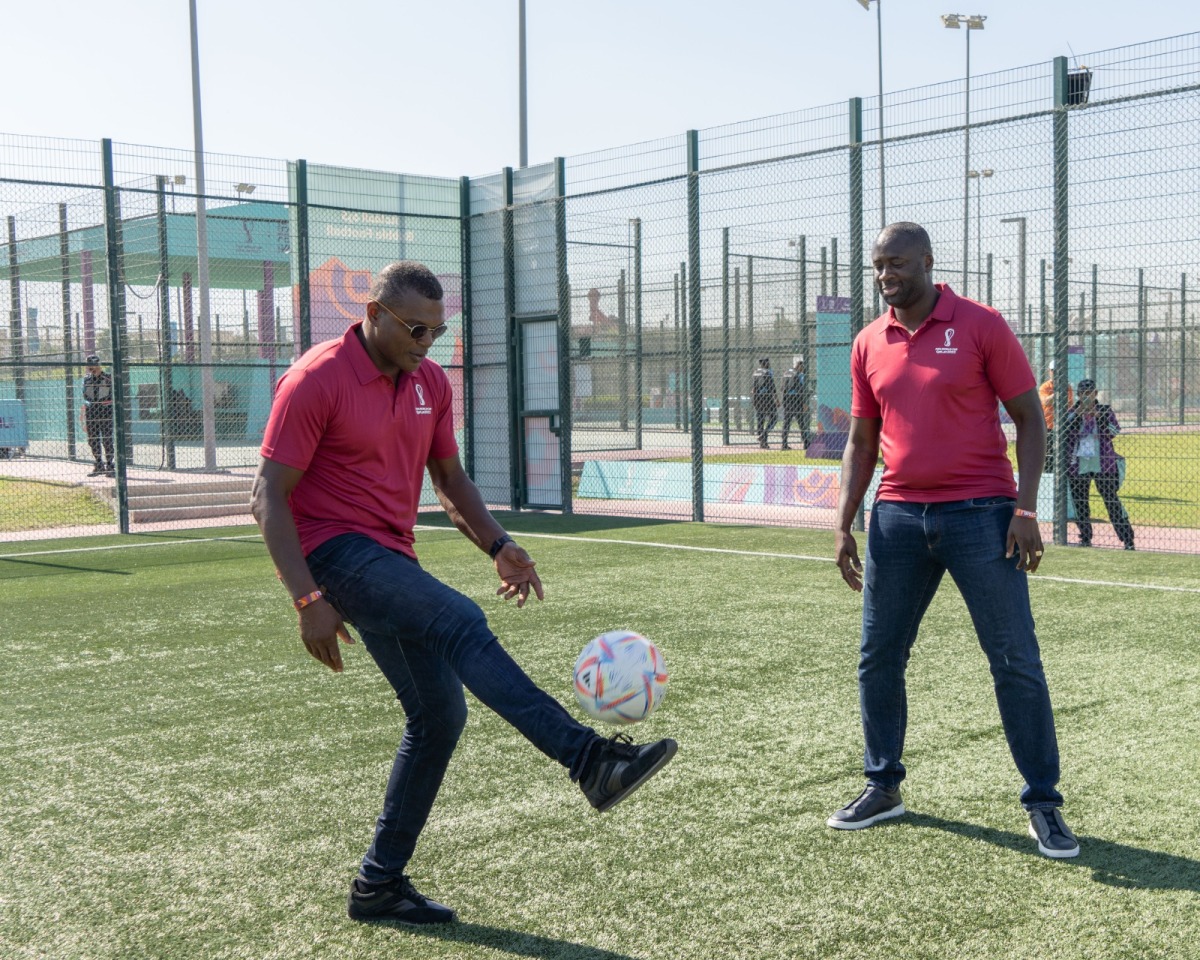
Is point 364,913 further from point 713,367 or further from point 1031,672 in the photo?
point 713,367

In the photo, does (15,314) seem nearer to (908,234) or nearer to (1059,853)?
(908,234)

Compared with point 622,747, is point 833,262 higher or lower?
higher

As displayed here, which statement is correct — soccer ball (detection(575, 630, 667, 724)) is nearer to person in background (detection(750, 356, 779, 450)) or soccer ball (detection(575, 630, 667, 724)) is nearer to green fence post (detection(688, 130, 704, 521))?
green fence post (detection(688, 130, 704, 521))

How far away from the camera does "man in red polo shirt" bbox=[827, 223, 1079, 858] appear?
4293 mm

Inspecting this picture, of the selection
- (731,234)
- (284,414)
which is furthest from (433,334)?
(731,234)

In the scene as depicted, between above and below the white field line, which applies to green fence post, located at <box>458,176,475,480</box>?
above

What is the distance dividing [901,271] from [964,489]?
2.45 ft

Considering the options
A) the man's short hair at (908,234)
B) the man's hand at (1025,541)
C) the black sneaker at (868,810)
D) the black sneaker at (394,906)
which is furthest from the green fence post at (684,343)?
the black sneaker at (394,906)

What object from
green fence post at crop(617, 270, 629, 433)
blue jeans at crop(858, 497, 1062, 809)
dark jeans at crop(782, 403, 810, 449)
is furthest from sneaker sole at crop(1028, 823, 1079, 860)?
dark jeans at crop(782, 403, 810, 449)

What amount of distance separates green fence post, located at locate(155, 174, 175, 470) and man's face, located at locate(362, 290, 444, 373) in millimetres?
11647

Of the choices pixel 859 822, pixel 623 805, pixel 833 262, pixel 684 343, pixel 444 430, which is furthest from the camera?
pixel 684 343

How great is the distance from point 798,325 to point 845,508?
12.6 m

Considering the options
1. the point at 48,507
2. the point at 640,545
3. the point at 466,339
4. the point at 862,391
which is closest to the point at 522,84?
the point at 466,339

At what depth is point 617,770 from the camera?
3305 mm
